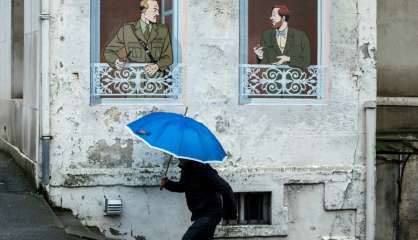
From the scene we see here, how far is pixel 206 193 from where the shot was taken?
778 cm

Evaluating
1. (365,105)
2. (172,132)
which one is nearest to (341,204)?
(365,105)

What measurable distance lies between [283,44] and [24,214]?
3866mm

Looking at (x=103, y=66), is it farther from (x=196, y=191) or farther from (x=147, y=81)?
(x=196, y=191)

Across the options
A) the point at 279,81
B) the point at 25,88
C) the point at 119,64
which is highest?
the point at 119,64

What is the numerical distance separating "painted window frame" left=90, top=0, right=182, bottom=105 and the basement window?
1561 mm

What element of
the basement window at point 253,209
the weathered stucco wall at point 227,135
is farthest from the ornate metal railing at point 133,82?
the basement window at point 253,209

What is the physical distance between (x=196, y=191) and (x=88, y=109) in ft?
6.84

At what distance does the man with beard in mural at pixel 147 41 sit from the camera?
9398 millimetres

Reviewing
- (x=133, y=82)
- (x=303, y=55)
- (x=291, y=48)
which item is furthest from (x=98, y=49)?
(x=303, y=55)

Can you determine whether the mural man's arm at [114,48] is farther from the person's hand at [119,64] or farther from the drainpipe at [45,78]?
the drainpipe at [45,78]

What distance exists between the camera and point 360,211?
1021 cm

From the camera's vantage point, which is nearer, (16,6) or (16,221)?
(16,221)

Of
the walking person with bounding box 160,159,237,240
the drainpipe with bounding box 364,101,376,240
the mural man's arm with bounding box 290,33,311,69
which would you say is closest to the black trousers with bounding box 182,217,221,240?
the walking person with bounding box 160,159,237,240

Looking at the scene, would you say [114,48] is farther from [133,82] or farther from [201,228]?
[201,228]
